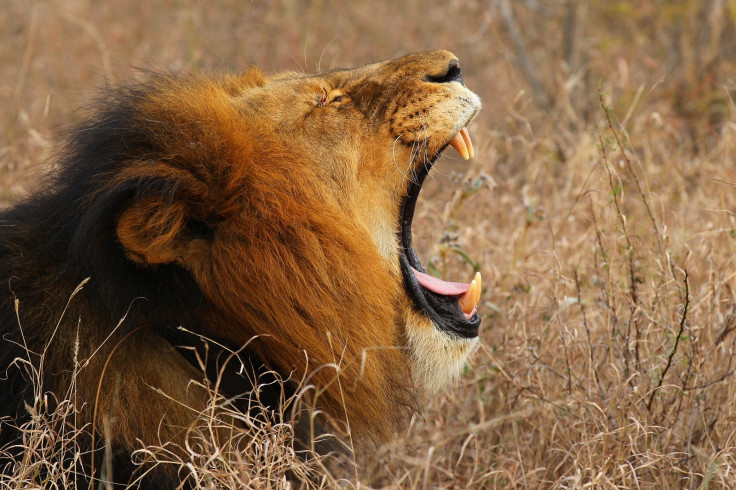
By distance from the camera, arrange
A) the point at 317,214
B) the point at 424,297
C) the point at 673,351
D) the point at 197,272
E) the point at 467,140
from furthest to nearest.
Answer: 1. the point at 467,140
2. the point at 673,351
3. the point at 424,297
4. the point at 317,214
5. the point at 197,272

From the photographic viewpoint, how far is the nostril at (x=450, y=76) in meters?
2.91

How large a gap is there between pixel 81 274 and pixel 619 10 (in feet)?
19.2

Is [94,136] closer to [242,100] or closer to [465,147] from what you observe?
[242,100]

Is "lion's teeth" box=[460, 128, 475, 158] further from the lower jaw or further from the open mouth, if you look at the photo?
the lower jaw

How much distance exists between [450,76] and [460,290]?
2.33 feet

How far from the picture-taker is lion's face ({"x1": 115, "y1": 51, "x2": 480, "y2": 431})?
2.38 m

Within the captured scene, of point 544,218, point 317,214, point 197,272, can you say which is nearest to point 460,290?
point 317,214

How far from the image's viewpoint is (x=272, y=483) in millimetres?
2584

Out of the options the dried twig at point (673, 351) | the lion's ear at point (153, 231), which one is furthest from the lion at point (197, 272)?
the dried twig at point (673, 351)

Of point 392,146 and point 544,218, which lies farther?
point 544,218

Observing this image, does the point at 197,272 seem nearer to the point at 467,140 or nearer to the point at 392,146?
the point at 392,146

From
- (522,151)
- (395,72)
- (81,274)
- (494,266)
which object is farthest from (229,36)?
(81,274)

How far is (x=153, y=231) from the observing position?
2.25 meters

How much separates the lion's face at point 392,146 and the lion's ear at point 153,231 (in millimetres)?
476
